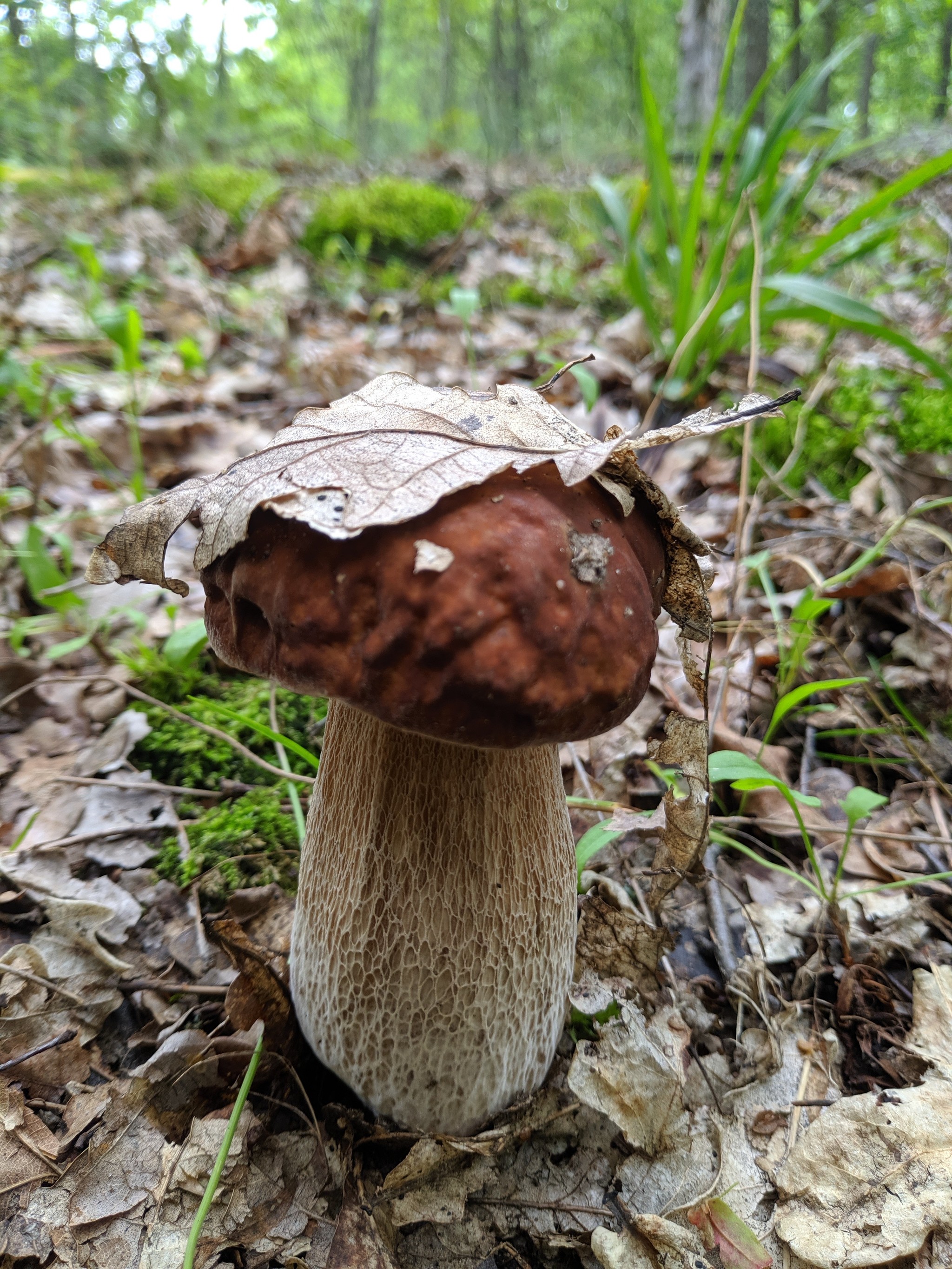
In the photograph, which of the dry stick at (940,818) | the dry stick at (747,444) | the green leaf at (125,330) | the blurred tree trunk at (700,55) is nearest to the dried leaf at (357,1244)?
the dry stick at (940,818)

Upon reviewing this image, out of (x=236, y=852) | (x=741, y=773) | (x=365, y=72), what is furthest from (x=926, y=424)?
(x=365, y=72)

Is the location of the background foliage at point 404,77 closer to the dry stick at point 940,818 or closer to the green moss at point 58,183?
the green moss at point 58,183

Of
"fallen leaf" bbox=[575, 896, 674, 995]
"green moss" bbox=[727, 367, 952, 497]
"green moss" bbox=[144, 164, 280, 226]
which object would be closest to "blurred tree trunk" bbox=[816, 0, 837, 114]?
"green moss" bbox=[144, 164, 280, 226]

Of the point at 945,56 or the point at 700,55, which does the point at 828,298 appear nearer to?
the point at 700,55

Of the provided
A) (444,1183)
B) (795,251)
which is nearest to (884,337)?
(795,251)

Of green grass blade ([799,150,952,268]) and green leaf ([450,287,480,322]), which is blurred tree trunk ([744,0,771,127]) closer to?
green grass blade ([799,150,952,268])
